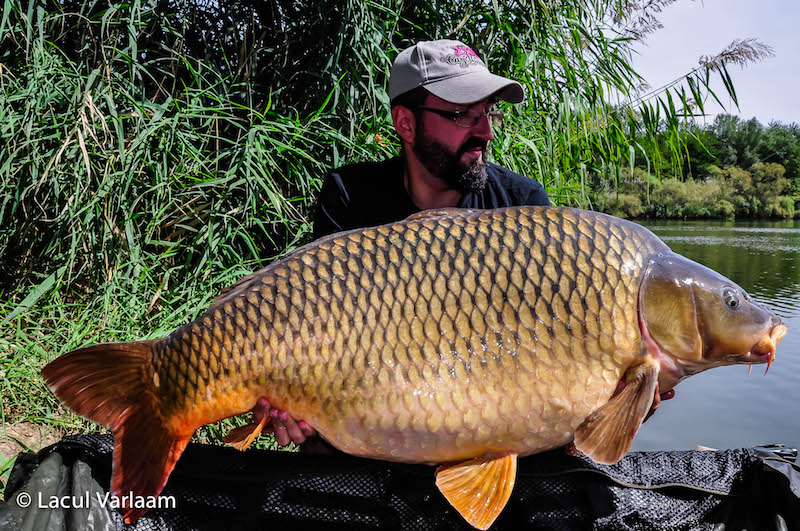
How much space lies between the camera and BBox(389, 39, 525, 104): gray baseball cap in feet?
5.55

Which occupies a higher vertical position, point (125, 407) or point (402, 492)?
point (125, 407)

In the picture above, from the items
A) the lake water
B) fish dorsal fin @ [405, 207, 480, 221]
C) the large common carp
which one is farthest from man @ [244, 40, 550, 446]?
the lake water

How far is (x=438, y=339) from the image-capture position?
1155 mm

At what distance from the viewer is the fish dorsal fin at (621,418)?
1.12 meters

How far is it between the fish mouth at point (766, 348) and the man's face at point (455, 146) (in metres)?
0.78

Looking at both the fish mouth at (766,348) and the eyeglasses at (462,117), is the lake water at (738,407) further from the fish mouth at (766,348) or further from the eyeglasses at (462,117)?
the fish mouth at (766,348)

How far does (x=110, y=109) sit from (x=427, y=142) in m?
1.26

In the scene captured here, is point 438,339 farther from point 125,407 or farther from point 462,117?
point 462,117

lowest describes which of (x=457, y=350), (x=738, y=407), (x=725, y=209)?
(x=725, y=209)

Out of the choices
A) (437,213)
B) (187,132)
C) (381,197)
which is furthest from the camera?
(187,132)

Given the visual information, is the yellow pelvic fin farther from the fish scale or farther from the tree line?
the tree line

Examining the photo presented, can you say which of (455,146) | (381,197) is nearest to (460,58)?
(455,146)

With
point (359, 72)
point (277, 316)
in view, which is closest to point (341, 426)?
point (277, 316)

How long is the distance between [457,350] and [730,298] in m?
0.47
